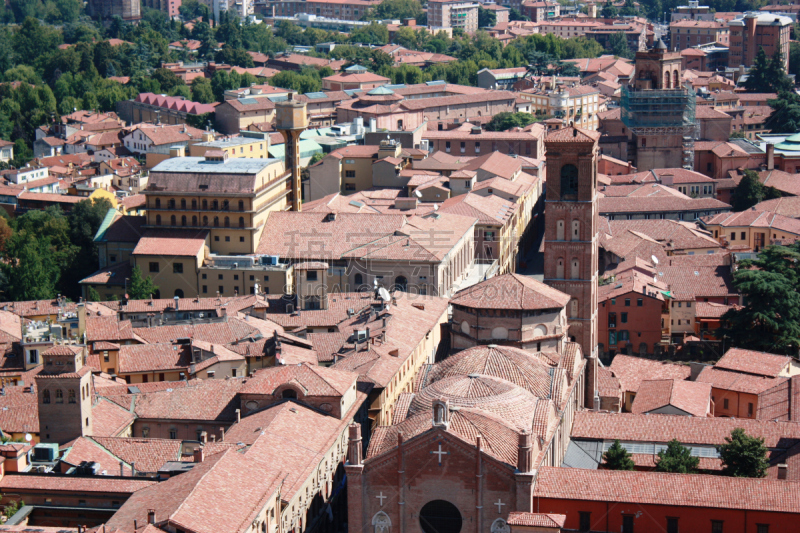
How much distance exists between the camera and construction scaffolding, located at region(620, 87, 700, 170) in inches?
4788

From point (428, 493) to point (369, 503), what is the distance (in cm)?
216

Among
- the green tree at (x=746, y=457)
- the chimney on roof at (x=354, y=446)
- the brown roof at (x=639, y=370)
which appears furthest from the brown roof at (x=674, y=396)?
the chimney on roof at (x=354, y=446)

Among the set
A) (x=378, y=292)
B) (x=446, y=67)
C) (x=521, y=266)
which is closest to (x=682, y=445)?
(x=378, y=292)

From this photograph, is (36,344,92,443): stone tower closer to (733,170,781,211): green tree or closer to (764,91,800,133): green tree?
(733,170,781,211): green tree

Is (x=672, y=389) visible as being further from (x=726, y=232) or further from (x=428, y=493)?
(x=726, y=232)

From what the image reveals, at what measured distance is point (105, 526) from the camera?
4466 centimetres

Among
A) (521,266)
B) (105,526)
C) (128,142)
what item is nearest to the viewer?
(105,526)

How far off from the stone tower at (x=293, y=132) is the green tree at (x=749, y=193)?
3760 cm

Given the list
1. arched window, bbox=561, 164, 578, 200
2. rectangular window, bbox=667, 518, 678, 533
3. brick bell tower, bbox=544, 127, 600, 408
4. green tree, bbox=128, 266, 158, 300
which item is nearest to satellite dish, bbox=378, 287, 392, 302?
brick bell tower, bbox=544, 127, 600, 408

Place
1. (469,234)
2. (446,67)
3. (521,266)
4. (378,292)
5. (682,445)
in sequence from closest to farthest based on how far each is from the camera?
(682,445)
(378,292)
(469,234)
(521,266)
(446,67)

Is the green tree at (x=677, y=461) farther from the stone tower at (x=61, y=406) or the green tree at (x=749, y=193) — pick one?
the green tree at (x=749, y=193)

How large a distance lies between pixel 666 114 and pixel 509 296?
214 feet

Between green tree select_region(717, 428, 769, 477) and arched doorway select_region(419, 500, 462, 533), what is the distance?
1379 centimetres

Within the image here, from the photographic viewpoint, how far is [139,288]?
267ft
